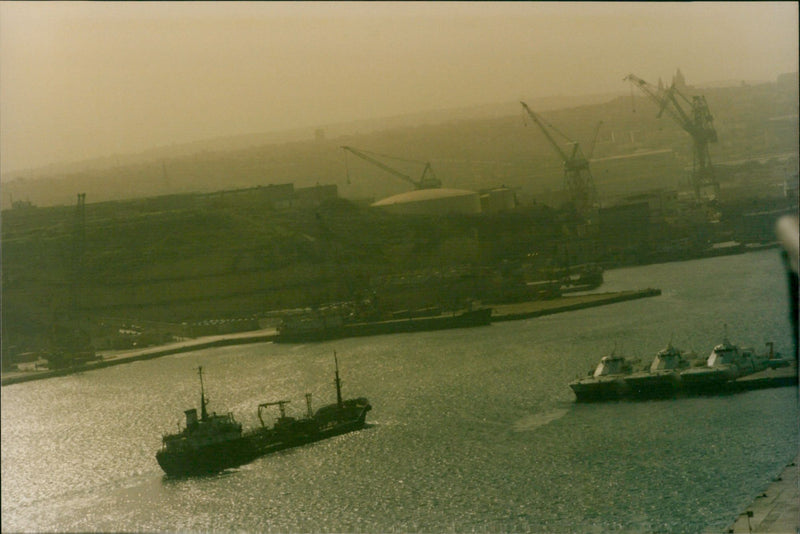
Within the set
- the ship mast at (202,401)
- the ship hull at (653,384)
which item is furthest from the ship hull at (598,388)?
the ship mast at (202,401)

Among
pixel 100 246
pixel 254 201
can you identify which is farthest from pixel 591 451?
pixel 100 246

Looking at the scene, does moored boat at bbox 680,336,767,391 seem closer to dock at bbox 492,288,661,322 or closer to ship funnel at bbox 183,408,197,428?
dock at bbox 492,288,661,322

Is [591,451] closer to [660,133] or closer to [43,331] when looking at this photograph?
[43,331]

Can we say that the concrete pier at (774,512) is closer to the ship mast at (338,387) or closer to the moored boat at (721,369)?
the ship mast at (338,387)

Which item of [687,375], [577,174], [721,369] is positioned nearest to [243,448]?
[577,174]

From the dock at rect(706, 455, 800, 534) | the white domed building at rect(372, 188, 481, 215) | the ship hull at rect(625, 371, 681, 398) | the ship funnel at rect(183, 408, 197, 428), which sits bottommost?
the dock at rect(706, 455, 800, 534)

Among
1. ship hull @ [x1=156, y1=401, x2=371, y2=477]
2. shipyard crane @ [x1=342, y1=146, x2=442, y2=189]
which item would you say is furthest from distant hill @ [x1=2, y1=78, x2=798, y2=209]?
ship hull @ [x1=156, y1=401, x2=371, y2=477]
